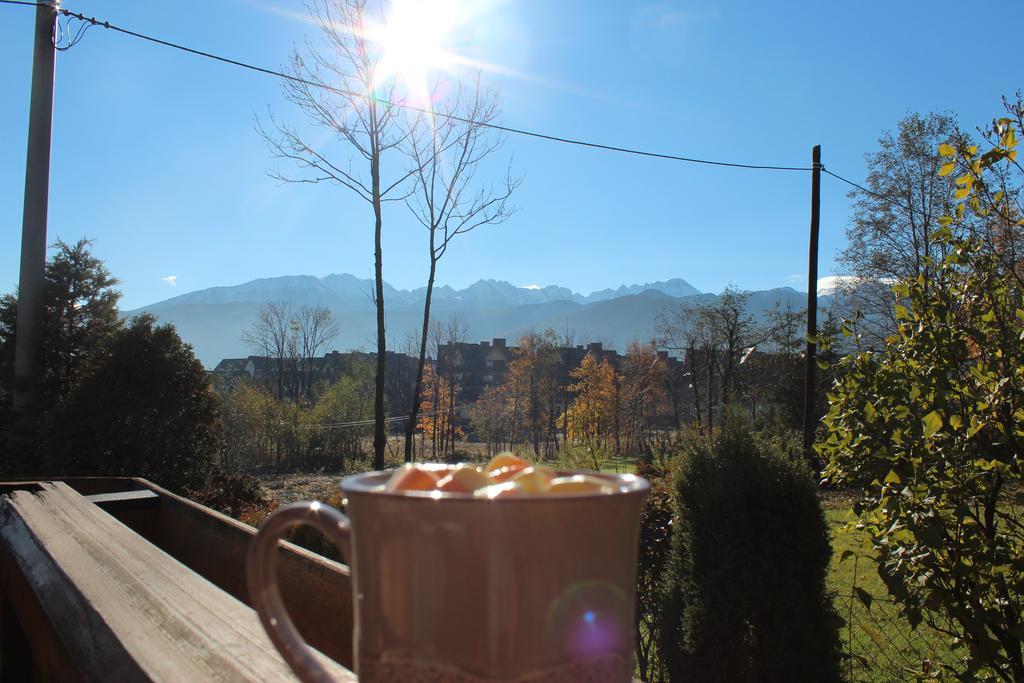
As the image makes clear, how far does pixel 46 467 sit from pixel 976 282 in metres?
6.59

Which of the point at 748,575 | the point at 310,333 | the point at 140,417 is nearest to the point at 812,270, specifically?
the point at 748,575

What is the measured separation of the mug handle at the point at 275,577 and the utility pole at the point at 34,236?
299 inches

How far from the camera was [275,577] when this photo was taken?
1.82 feet

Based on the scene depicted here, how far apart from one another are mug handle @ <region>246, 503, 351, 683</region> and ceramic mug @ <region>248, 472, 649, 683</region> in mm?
52

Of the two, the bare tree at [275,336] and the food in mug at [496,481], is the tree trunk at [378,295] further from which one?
the bare tree at [275,336]

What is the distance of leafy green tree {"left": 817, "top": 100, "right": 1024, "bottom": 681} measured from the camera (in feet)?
6.10

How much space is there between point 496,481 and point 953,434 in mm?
2071

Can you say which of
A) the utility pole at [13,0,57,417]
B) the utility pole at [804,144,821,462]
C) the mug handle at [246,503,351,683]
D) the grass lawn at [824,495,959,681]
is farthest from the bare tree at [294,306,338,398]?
the mug handle at [246,503,351,683]

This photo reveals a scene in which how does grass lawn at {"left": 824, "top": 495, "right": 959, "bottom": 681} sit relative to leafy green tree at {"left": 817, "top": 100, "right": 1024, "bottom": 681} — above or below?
below

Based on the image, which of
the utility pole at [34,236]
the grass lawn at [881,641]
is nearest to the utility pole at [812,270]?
the grass lawn at [881,641]

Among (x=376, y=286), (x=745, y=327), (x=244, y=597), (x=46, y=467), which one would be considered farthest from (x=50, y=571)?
(x=745, y=327)

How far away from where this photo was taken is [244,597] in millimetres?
1433

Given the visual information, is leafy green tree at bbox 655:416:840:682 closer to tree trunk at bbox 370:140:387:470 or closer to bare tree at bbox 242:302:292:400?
tree trunk at bbox 370:140:387:470

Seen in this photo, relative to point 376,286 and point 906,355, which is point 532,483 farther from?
point 376,286
